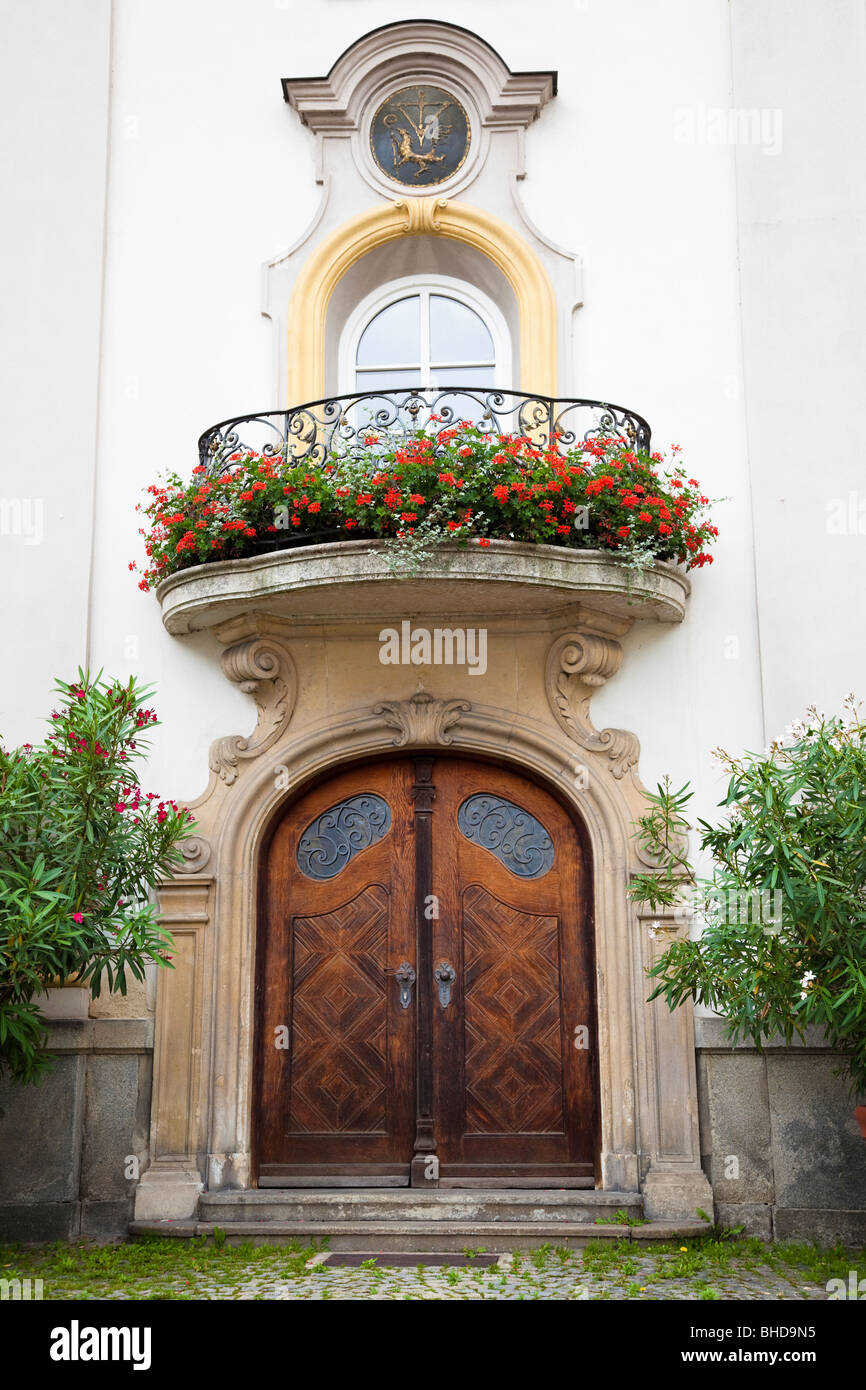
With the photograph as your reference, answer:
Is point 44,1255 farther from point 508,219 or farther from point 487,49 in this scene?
point 487,49

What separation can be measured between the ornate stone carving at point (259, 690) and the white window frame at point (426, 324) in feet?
6.72

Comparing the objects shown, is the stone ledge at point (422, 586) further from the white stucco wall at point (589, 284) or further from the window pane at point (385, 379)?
the window pane at point (385, 379)

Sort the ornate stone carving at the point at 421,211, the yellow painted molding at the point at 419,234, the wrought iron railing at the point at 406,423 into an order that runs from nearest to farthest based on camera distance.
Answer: the wrought iron railing at the point at 406,423, the yellow painted molding at the point at 419,234, the ornate stone carving at the point at 421,211

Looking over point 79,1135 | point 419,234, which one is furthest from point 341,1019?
point 419,234

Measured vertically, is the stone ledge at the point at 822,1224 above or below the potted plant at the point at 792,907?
below

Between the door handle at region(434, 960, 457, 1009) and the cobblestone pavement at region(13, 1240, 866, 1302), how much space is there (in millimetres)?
1628

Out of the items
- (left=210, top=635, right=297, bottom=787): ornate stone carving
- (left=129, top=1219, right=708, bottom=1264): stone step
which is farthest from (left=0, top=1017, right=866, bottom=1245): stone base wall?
(left=210, top=635, right=297, bottom=787): ornate stone carving

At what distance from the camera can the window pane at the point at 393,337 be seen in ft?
31.4

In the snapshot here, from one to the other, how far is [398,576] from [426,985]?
2581mm

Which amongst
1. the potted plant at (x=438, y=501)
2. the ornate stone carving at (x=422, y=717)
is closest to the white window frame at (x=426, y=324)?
the potted plant at (x=438, y=501)

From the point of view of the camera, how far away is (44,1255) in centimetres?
749

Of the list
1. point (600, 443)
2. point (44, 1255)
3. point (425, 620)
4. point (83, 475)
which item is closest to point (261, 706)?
point (425, 620)

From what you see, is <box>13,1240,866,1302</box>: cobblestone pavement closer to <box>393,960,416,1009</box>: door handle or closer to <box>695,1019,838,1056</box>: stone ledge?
<box>695,1019,838,1056</box>: stone ledge

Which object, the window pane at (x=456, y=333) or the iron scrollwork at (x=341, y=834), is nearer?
the iron scrollwork at (x=341, y=834)
